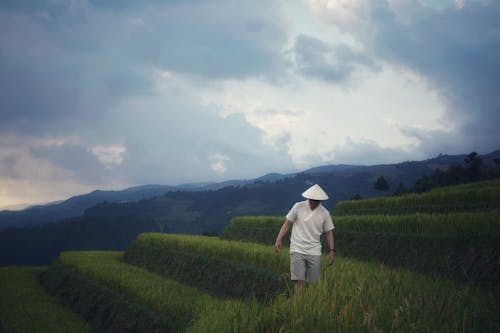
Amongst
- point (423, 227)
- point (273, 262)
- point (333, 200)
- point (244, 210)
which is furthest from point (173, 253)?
point (333, 200)

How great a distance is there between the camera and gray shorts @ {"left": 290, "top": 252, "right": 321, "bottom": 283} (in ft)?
22.8

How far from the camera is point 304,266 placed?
6984 millimetres

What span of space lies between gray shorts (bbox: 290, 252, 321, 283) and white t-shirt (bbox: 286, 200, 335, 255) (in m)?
0.10

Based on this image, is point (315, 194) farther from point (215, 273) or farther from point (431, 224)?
point (215, 273)

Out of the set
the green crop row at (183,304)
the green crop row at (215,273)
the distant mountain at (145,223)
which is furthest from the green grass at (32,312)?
the distant mountain at (145,223)

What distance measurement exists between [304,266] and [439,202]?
11682 mm

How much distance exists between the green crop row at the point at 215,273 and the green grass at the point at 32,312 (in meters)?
3.70

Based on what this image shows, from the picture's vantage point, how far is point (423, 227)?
11680 millimetres

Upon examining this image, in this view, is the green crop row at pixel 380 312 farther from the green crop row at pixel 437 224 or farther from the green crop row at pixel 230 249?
the green crop row at pixel 230 249

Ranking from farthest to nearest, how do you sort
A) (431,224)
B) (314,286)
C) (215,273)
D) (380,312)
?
1. (215,273)
2. (431,224)
3. (314,286)
4. (380,312)

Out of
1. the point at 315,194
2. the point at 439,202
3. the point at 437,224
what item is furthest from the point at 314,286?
the point at 439,202

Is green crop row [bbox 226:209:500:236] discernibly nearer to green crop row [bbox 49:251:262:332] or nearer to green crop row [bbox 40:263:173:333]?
green crop row [bbox 49:251:262:332]

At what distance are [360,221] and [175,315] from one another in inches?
338

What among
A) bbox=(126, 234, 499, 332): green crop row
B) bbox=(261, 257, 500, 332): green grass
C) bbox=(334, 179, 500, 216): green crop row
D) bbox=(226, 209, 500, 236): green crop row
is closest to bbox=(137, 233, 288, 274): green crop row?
bbox=(226, 209, 500, 236): green crop row
